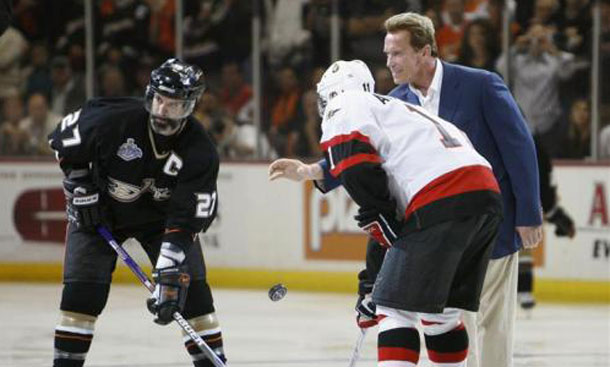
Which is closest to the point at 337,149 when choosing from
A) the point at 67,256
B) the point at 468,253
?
the point at 468,253

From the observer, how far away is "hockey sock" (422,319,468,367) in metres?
4.06

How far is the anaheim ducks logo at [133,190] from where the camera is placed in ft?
15.3

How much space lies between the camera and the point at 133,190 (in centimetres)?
467

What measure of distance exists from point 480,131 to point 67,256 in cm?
139

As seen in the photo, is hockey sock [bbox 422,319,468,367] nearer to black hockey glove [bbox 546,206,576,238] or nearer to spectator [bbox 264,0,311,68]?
black hockey glove [bbox 546,206,576,238]

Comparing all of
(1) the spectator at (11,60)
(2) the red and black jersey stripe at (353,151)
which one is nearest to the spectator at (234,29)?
(1) the spectator at (11,60)

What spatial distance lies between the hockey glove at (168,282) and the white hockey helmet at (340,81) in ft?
2.30

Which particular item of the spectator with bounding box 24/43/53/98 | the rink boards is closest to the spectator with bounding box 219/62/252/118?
the rink boards

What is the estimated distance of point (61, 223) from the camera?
32.2 ft

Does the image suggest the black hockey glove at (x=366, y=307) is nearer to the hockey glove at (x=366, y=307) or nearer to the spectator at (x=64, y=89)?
the hockey glove at (x=366, y=307)

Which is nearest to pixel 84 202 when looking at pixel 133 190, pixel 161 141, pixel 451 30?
pixel 133 190

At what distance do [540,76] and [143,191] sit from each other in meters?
4.81

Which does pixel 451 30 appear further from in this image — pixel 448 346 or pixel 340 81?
pixel 448 346

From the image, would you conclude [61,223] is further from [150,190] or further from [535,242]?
[535,242]
